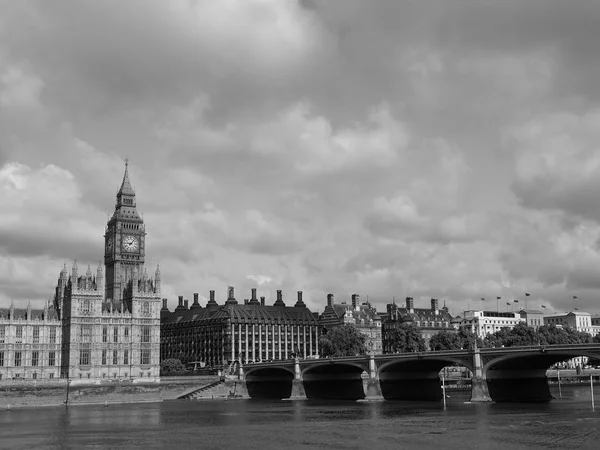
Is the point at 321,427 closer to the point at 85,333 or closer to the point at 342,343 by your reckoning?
the point at 85,333

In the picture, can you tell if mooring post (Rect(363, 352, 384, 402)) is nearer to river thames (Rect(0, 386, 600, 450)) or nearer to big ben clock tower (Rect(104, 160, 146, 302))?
river thames (Rect(0, 386, 600, 450))

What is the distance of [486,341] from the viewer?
197875 millimetres

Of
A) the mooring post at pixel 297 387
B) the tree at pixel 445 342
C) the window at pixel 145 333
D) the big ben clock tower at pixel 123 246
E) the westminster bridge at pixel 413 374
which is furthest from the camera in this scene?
the tree at pixel 445 342

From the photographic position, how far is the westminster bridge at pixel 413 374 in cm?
11788

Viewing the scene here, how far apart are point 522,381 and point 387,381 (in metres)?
23.9

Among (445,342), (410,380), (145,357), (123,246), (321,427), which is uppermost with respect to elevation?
(123,246)

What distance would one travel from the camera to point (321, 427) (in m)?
87.9

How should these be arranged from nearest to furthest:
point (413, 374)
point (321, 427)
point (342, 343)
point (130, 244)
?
point (321, 427), point (413, 374), point (342, 343), point (130, 244)

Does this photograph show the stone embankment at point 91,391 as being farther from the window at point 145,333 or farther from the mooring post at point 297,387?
the mooring post at point 297,387

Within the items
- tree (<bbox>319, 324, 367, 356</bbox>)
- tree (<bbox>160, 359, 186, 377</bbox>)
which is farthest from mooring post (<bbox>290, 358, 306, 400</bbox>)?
tree (<bbox>160, 359, 186, 377</bbox>)

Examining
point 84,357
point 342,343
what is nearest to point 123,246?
point 84,357

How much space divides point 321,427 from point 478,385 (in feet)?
128

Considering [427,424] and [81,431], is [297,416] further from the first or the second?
[81,431]

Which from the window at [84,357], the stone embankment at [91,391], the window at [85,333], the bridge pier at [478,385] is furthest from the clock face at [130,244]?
the bridge pier at [478,385]
